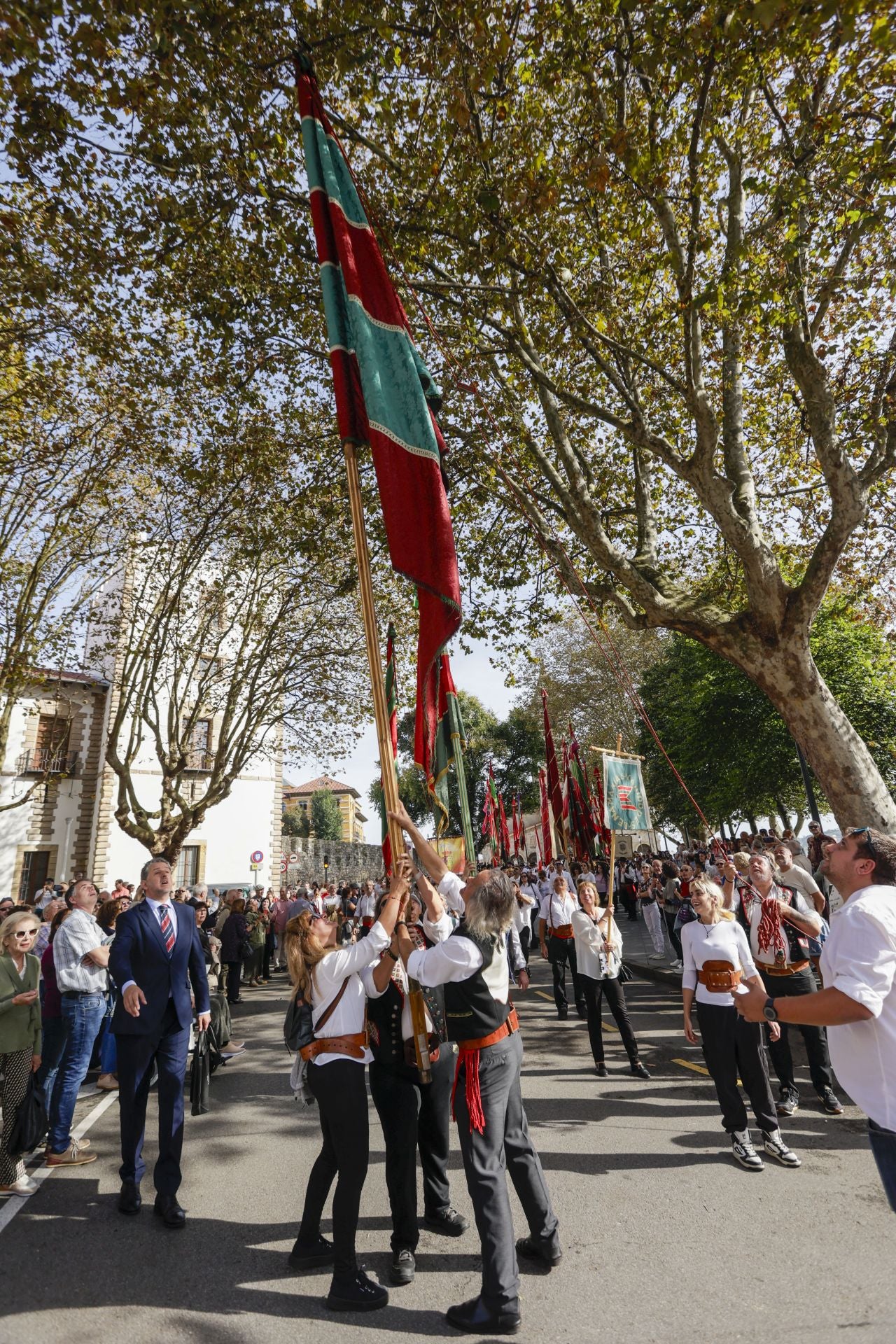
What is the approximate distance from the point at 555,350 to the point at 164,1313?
→ 1047 centimetres

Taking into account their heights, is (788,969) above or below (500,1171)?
above

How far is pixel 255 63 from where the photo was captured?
7.21 m

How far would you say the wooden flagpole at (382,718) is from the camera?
11.1ft

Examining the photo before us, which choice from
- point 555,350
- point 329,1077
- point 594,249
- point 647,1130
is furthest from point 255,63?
point 647,1130

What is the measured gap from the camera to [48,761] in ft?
90.0

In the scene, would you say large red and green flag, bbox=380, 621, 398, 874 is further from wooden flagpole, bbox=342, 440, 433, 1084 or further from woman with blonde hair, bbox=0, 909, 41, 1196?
woman with blonde hair, bbox=0, 909, 41, 1196

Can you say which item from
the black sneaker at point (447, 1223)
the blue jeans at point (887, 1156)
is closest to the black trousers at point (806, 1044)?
the black sneaker at point (447, 1223)

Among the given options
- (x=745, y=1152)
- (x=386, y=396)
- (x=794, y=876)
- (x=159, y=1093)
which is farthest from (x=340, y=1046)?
(x=794, y=876)

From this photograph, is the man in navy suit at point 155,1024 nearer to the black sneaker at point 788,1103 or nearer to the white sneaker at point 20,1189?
the white sneaker at point 20,1189

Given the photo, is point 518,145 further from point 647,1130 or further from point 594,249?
point 647,1130

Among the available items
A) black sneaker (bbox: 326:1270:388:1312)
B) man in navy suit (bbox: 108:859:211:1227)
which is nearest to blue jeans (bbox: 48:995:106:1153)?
man in navy suit (bbox: 108:859:211:1227)

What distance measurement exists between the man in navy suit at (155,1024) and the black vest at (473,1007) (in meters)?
1.97

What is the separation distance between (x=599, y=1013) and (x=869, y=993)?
540 centimetres

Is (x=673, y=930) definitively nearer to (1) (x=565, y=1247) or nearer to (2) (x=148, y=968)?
(1) (x=565, y=1247)
